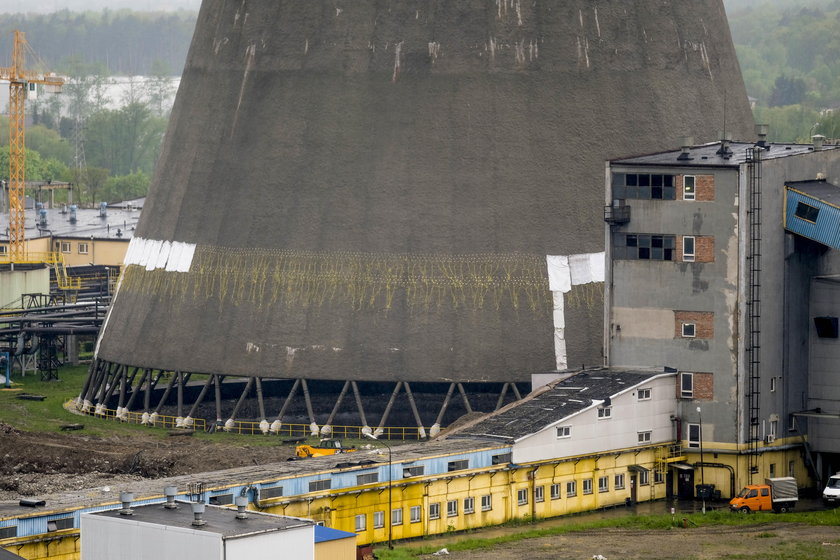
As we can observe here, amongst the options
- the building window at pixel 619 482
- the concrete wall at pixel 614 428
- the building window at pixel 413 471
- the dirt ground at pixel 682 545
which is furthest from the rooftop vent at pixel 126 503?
the building window at pixel 619 482

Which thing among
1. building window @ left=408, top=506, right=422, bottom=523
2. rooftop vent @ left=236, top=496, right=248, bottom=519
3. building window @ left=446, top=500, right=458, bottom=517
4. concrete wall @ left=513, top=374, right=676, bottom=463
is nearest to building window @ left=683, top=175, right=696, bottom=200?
concrete wall @ left=513, top=374, right=676, bottom=463

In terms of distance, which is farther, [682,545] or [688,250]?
[688,250]

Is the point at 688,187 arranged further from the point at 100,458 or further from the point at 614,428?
the point at 100,458

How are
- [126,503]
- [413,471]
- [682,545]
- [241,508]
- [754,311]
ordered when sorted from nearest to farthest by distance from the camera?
[126,503] < [241,508] < [682,545] < [413,471] < [754,311]

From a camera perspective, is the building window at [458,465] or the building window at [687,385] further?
the building window at [687,385]

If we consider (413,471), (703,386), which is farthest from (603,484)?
(413,471)

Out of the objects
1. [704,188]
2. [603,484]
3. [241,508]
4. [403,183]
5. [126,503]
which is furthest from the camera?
[403,183]

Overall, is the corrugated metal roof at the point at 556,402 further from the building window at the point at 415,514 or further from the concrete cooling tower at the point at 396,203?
the concrete cooling tower at the point at 396,203
